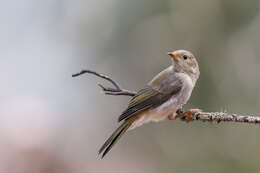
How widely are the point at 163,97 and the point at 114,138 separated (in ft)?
3.42

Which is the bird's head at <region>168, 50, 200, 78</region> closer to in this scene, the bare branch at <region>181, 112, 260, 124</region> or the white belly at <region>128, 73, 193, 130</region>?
the white belly at <region>128, 73, 193, 130</region>

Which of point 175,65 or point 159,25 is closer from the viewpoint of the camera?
point 175,65

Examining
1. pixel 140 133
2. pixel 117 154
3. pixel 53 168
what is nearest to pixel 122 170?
pixel 117 154

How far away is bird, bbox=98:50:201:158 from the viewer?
5246 mm

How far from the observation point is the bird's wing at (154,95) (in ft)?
17.3

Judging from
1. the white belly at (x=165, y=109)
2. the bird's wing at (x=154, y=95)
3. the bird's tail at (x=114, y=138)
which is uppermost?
the bird's wing at (x=154, y=95)

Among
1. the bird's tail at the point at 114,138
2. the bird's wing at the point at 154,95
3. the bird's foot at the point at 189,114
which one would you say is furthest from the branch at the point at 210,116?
the bird's tail at the point at 114,138

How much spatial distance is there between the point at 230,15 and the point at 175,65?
2327 mm

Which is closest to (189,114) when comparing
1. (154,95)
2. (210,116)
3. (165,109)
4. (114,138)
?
(210,116)

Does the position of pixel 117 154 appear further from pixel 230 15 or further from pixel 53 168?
pixel 230 15

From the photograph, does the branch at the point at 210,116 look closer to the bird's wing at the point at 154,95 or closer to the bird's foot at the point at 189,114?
the bird's foot at the point at 189,114

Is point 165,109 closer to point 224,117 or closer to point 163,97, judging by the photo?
point 163,97

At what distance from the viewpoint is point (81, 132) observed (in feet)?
28.9

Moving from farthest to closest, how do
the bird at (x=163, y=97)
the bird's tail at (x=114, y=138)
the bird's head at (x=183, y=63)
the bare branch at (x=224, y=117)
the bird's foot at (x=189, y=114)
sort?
the bird's head at (x=183, y=63) → the bird at (x=163, y=97) → the bird's foot at (x=189, y=114) → the bird's tail at (x=114, y=138) → the bare branch at (x=224, y=117)
